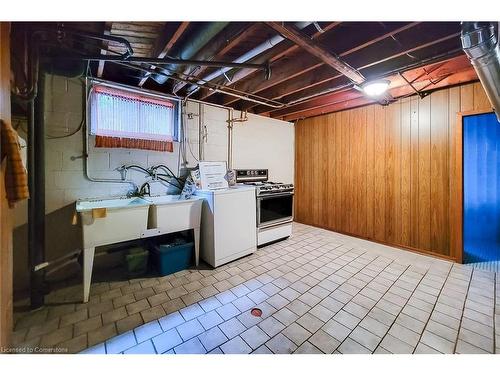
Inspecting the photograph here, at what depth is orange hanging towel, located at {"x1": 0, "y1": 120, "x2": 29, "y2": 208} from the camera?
124 cm

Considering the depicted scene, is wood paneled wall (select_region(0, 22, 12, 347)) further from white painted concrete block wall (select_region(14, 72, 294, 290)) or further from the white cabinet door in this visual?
the white cabinet door

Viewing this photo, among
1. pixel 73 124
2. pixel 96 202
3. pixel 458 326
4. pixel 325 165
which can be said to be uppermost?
pixel 73 124

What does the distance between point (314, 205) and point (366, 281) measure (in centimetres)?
226

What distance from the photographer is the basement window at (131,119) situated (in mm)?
2420

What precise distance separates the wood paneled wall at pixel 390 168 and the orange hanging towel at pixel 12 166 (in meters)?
4.13

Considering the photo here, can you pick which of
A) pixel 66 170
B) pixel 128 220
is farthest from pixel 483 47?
pixel 66 170

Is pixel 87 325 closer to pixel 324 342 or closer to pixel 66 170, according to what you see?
pixel 66 170

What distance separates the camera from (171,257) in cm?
242

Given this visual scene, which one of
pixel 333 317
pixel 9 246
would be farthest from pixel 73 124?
pixel 333 317

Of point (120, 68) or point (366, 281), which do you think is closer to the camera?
point (366, 281)

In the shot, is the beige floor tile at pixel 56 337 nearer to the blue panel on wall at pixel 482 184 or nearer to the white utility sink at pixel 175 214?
the white utility sink at pixel 175 214

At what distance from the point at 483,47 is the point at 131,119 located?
3306mm

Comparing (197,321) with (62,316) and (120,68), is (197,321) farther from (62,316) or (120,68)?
(120,68)

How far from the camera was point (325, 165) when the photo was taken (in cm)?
420
